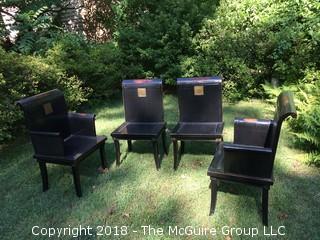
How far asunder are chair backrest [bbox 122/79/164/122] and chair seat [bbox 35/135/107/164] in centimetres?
68

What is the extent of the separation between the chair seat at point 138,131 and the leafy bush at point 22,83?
1.62 meters

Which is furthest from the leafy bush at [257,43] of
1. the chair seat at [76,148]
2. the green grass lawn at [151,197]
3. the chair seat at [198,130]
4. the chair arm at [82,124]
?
the chair seat at [76,148]

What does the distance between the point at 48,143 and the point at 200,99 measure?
6.39ft

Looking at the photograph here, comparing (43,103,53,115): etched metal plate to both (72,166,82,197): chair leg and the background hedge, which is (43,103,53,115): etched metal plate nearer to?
(72,166,82,197): chair leg

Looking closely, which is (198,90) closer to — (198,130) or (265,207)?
(198,130)

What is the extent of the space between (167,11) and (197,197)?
4.63m

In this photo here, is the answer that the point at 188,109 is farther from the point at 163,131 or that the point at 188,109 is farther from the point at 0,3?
the point at 0,3

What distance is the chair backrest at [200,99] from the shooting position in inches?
162

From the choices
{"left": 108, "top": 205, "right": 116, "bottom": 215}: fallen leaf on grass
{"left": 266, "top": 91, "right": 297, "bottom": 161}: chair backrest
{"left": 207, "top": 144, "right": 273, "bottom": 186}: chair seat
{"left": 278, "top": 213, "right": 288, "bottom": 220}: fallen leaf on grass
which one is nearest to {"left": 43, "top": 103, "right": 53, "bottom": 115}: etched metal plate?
{"left": 108, "top": 205, "right": 116, "bottom": 215}: fallen leaf on grass

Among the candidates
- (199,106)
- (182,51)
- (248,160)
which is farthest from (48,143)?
(182,51)

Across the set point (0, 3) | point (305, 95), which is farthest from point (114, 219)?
point (0, 3)

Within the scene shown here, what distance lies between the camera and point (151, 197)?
357cm

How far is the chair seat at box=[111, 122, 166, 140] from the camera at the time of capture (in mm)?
3987

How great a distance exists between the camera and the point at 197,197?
3.50 meters
